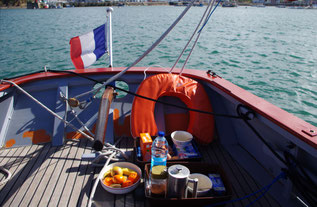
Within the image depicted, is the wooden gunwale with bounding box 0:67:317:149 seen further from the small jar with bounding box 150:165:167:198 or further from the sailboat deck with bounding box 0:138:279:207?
the small jar with bounding box 150:165:167:198

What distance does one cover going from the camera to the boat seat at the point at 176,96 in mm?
2793

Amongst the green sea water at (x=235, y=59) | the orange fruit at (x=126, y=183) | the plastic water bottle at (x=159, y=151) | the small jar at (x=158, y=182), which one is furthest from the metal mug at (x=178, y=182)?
the green sea water at (x=235, y=59)

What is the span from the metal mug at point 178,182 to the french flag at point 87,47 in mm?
2254

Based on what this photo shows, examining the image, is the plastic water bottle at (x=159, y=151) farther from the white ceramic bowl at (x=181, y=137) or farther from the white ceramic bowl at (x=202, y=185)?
the white ceramic bowl at (x=202, y=185)

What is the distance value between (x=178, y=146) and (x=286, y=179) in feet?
3.34

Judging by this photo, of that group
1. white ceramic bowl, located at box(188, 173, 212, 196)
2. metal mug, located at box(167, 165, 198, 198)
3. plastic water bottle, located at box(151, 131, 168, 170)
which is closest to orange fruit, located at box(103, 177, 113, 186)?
plastic water bottle, located at box(151, 131, 168, 170)

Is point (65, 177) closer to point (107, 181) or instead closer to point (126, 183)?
point (107, 181)

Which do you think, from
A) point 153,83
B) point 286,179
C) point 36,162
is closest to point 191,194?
point 286,179

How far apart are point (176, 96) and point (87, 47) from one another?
1.47 m

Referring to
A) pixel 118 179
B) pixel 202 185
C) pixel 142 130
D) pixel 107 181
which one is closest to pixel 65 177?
pixel 107 181

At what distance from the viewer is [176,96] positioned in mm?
2930

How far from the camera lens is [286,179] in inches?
79.0

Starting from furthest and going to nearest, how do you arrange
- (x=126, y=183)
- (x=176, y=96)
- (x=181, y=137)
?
(x=176, y=96), (x=181, y=137), (x=126, y=183)

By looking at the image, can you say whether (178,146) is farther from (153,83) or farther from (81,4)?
(81,4)
